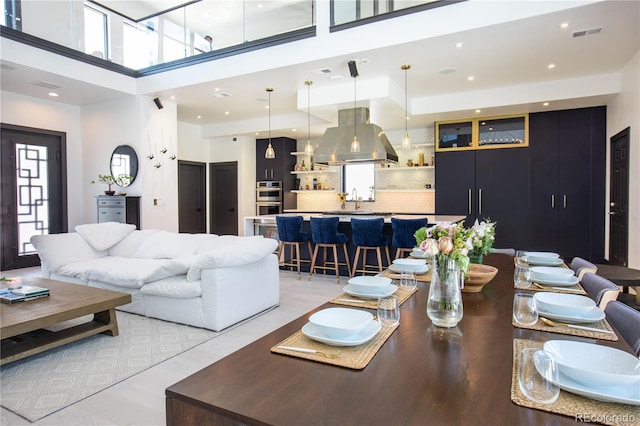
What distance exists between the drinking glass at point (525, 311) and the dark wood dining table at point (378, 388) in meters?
0.08

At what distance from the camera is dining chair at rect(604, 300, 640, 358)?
1.39 meters

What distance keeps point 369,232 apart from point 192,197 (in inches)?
237

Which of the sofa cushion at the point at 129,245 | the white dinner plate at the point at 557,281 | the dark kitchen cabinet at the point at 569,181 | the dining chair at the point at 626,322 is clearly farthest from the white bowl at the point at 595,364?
the dark kitchen cabinet at the point at 569,181

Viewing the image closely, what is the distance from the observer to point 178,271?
3.67 m

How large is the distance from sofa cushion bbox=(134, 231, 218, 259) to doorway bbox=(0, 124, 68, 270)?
350 cm

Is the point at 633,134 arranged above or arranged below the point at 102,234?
above

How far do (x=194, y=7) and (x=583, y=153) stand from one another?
7.28 meters

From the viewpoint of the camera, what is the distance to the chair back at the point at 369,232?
17.2 feet

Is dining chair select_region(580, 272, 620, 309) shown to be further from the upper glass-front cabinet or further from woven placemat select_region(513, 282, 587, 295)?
the upper glass-front cabinet

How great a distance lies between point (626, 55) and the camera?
16.9 feet

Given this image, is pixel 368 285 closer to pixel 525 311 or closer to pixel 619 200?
pixel 525 311

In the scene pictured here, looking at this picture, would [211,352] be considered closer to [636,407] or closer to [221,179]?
[636,407]

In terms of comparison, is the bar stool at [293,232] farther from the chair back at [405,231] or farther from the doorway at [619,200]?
the doorway at [619,200]

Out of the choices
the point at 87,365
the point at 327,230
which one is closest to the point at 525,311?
the point at 87,365
